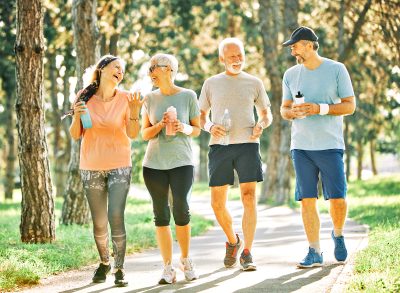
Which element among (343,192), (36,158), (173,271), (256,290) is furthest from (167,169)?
(36,158)

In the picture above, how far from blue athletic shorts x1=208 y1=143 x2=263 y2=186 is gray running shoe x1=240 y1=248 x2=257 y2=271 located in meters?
0.81

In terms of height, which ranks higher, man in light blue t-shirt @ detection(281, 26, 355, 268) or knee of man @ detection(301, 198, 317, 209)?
man in light blue t-shirt @ detection(281, 26, 355, 268)

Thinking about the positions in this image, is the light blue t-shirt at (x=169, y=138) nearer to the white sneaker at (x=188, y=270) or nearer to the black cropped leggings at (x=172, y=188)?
the black cropped leggings at (x=172, y=188)

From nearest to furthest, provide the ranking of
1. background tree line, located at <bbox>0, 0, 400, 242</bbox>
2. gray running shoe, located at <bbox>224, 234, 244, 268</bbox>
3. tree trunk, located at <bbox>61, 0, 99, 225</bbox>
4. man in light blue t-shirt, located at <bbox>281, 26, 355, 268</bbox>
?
man in light blue t-shirt, located at <bbox>281, 26, 355, 268</bbox> < gray running shoe, located at <bbox>224, 234, 244, 268</bbox> < tree trunk, located at <bbox>61, 0, 99, 225</bbox> < background tree line, located at <bbox>0, 0, 400, 242</bbox>

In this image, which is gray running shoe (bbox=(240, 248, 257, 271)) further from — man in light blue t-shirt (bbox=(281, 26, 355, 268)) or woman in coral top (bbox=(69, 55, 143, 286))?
woman in coral top (bbox=(69, 55, 143, 286))

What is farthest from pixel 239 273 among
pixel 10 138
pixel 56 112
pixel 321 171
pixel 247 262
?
pixel 56 112

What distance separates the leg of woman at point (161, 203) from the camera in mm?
7941

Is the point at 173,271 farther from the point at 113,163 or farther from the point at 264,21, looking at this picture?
the point at 264,21

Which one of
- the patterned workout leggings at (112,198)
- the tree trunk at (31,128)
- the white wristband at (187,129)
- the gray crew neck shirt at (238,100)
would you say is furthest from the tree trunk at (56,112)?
the white wristband at (187,129)

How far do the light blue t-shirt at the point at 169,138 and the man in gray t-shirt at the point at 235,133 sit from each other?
28.6 inches

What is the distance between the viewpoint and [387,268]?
7.02 m

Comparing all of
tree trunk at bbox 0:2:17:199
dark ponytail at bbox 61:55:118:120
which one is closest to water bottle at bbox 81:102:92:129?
dark ponytail at bbox 61:55:118:120

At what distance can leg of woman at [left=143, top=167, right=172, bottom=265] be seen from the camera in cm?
794

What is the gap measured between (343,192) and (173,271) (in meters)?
2.16
